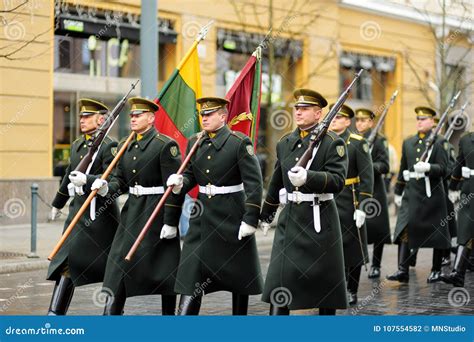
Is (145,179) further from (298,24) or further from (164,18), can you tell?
(298,24)

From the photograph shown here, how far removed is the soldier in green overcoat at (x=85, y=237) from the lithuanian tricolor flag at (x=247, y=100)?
4.83ft

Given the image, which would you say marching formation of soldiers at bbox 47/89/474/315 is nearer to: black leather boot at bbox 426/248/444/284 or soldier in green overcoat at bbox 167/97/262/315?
soldier in green overcoat at bbox 167/97/262/315

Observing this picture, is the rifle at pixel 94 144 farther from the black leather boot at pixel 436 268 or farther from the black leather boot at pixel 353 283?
the black leather boot at pixel 436 268

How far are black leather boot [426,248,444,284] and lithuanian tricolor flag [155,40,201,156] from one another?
319 centimetres

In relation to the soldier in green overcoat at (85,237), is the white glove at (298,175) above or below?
above

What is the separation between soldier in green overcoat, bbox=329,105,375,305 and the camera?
31.5 feet

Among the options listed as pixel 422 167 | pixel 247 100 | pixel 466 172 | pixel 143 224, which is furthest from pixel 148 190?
pixel 422 167

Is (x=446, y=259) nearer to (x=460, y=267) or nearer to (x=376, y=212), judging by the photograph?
(x=376, y=212)

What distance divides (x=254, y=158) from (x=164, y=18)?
44.2 ft

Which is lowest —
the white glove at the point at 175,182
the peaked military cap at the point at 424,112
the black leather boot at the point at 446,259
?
the black leather boot at the point at 446,259

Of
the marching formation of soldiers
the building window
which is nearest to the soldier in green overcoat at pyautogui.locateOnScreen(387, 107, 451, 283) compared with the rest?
the marching formation of soldiers

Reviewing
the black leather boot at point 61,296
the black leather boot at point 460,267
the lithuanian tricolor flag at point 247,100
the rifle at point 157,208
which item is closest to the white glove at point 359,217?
the lithuanian tricolor flag at point 247,100

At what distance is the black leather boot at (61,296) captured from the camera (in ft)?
26.4

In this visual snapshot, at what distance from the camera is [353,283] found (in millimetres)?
9719
